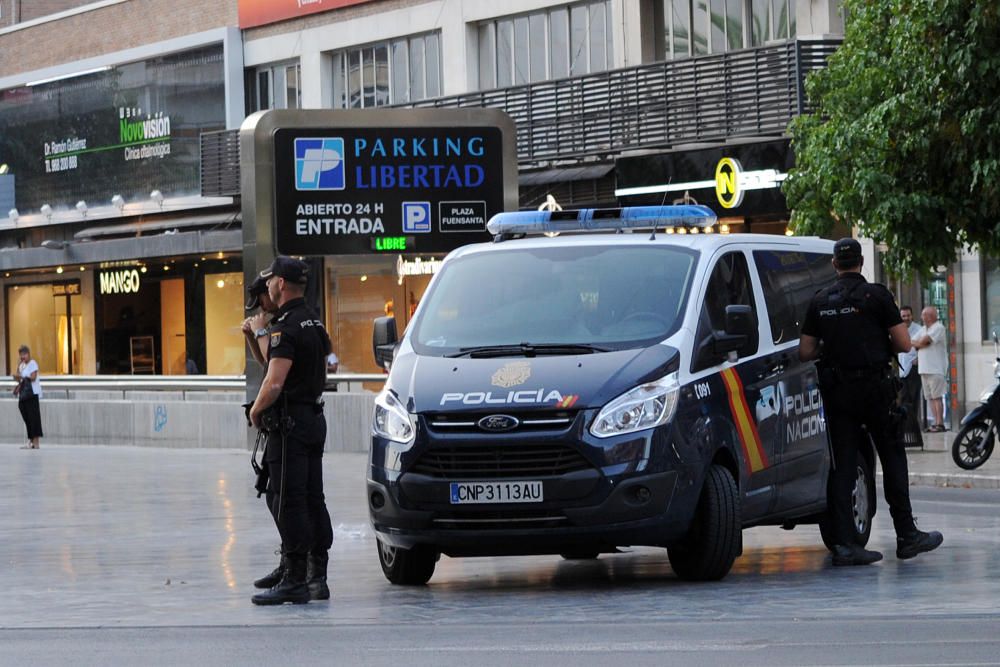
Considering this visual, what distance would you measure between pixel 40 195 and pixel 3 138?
2844 mm

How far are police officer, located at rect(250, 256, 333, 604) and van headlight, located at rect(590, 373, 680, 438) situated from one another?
152 centimetres

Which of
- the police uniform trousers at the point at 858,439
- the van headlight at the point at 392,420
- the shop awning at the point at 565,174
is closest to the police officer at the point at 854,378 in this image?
the police uniform trousers at the point at 858,439

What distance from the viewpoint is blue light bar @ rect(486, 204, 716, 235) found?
486 inches

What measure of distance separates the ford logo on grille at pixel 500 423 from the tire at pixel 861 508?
2658mm

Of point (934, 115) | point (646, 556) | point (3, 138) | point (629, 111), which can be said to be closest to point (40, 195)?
point (3, 138)

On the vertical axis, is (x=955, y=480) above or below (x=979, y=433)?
below

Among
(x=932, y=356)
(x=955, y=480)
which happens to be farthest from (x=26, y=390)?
(x=955, y=480)

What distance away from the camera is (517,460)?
1058 cm

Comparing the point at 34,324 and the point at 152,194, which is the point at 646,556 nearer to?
the point at 152,194

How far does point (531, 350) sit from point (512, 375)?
0.32 meters

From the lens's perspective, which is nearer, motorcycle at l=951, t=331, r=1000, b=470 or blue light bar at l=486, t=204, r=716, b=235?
blue light bar at l=486, t=204, r=716, b=235

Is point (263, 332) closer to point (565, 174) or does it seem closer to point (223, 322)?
point (565, 174)

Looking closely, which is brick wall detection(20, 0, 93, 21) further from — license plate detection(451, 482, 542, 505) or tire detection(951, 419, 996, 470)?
license plate detection(451, 482, 542, 505)

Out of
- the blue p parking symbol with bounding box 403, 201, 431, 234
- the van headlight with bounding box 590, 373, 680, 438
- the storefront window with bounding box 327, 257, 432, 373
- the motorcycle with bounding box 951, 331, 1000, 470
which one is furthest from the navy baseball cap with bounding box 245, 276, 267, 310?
the storefront window with bounding box 327, 257, 432, 373
